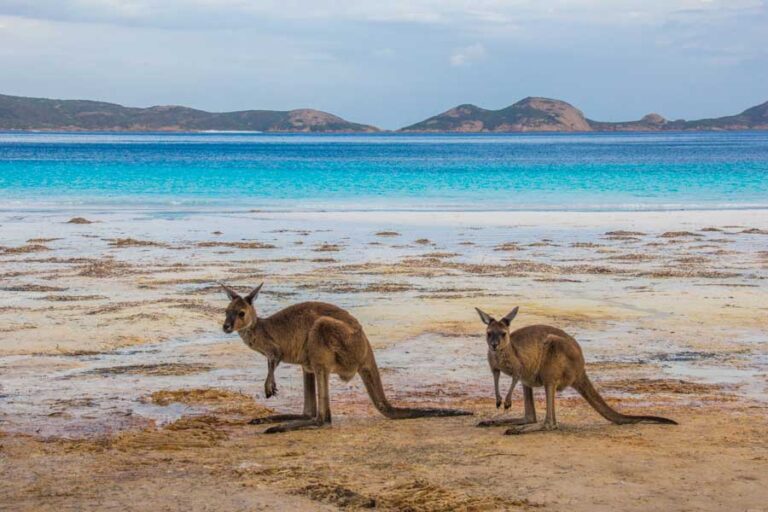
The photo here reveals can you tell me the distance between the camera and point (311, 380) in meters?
7.01

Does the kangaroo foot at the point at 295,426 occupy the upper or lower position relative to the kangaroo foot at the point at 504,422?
upper

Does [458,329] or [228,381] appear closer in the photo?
[228,381]

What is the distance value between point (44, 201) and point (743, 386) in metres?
28.0

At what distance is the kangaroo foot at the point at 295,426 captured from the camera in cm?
667

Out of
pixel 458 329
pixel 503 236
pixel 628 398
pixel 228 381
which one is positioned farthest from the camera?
pixel 503 236

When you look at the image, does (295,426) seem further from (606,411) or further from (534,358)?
(606,411)

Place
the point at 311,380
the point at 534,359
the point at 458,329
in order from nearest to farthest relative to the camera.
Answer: the point at 534,359 → the point at 311,380 → the point at 458,329

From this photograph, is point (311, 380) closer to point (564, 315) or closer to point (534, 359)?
point (534, 359)

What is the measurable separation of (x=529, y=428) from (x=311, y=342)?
1345 mm

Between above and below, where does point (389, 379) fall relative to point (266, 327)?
below

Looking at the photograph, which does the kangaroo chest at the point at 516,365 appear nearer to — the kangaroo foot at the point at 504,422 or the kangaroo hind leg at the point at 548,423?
the kangaroo hind leg at the point at 548,423

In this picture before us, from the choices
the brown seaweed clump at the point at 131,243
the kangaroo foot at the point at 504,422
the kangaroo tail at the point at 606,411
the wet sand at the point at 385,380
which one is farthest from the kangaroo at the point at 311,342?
the brown seaweed clump at the point at 131,243

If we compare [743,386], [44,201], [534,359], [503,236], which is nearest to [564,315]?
[743,386]

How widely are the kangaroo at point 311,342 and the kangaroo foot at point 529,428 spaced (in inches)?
28.4
